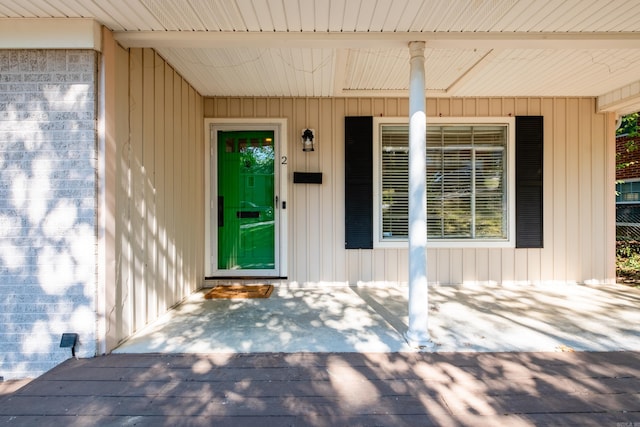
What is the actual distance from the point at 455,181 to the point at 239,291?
3.16 meters

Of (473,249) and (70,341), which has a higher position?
(473,249)

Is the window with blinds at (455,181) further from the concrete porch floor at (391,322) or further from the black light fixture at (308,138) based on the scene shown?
the black light fixture at (308,138)

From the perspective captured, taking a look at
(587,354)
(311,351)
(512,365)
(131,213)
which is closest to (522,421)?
(512,365)

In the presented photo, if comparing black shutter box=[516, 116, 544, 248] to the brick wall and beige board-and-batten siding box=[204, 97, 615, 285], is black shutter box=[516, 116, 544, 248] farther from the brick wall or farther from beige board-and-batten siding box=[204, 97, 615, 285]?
the brick wall

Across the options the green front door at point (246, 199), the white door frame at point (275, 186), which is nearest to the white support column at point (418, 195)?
the white door frame at point (275, 186)

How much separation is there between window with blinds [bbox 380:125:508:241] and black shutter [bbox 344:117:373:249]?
24 cm

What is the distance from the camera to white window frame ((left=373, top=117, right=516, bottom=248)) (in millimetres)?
4199

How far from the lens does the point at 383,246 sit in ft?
13.8

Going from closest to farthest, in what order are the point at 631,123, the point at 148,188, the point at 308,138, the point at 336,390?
the point at 336,390, the point at 148,188, the point at 308,138, the point at 631,123

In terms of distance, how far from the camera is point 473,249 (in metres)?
4.24

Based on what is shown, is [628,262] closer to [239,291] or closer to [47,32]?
[239,291]

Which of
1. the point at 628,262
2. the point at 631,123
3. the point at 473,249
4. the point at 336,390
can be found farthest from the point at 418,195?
the point at 631,123

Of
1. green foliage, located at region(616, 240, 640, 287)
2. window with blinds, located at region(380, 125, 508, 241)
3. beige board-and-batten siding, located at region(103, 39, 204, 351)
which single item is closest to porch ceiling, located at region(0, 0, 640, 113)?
beige board-and-batten siding, located at region(103, 39, 204, 351)

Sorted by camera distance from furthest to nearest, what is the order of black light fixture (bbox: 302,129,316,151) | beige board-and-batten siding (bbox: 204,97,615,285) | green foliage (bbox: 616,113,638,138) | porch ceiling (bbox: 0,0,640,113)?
green foliage (bbox: 616,113,638,138) → beige board-and-batten siding (bbox: 204,97,615,285) → black light fixture (bbox: 302,129,316,151) → porch ceiling (bbox: 0,0,640,113)
